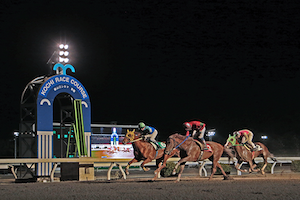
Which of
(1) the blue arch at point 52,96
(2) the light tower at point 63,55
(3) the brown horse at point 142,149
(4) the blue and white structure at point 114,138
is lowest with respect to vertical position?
(4) the blue and white structure at point 114,138

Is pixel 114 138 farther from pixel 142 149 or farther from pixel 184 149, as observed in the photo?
pixel 184 149

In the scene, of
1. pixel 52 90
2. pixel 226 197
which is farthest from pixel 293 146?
pixel 226 197

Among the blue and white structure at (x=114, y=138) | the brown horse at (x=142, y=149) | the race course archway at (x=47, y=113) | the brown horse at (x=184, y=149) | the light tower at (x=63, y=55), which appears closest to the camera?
the brown horse at (x=184, y=149)

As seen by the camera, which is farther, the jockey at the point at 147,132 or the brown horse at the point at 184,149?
the jockey at the point at 147,132

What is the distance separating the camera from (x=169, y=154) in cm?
1175

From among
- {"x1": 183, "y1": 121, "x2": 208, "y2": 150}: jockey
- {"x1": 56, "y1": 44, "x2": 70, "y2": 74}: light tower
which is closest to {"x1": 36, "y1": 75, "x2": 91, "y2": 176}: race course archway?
{"x1": 56, "y1": 44, "x2": 70, "y2": 74}: light tower

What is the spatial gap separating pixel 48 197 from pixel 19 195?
0.89 meters

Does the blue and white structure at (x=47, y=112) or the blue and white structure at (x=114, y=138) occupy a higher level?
the blue and white structure at (x=47, y=112)

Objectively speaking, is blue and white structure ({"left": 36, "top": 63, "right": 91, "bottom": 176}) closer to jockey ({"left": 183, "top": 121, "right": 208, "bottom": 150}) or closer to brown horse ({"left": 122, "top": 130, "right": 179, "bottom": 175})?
brown horse ({"left": 122, "top": 130, "right": 179, "bottom": 175})

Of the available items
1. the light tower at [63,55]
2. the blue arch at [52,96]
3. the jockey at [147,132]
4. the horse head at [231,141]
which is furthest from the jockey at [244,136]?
the light tower at [63,55]

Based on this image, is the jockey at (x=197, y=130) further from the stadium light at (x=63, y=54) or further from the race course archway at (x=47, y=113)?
the stadium light at (x=63, y=54)

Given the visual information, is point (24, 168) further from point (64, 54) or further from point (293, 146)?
point (293, 146)

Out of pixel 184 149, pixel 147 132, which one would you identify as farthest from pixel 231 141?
pixel 147 132

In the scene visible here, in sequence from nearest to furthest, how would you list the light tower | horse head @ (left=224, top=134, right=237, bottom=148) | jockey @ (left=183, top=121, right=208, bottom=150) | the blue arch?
jockey @ (left=183, top=121, right=208, bottom=150) < horse head @ (left=224, top=134, right=237, bottom=148) < the blue arch < the light tower
